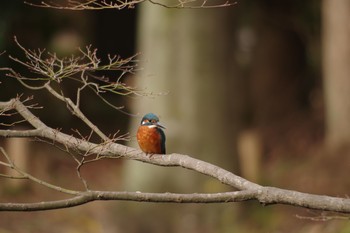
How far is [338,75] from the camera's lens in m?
14.5

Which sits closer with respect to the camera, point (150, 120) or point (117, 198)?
point (117, 198)

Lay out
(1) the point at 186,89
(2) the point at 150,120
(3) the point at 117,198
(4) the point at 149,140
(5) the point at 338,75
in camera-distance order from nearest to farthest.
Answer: (3) the point at 117,198
(4) the point at 149,140
(2) the point at 150,120
(1) the point at 186,89
(5) the point at 338,75

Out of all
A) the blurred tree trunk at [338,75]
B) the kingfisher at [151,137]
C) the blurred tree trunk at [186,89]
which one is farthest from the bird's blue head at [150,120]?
the blurred tree trunk at [338,75]

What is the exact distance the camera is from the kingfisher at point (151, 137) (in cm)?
568

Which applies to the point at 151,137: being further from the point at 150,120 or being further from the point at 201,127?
the point at 201,127

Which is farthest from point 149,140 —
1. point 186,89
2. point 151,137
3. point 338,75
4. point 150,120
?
point 338,75

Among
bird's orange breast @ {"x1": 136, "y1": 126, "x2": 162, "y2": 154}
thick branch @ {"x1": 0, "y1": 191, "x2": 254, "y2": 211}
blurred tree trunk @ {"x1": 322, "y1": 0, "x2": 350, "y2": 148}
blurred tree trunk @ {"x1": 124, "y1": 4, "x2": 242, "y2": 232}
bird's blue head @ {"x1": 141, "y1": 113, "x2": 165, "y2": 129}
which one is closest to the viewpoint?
thick branch @ {"x1": 0, "y1": 191, "x2": 254, "y2": 211}

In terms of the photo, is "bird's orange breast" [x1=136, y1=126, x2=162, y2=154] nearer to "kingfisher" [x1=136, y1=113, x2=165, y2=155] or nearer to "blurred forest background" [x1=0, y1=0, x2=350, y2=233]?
"kingfisher" [x1=136, y1=113, x2=165, y2=155]

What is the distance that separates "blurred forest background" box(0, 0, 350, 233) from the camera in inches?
482

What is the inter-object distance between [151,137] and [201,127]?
654cm

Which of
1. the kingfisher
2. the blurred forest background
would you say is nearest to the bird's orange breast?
the kingfisher

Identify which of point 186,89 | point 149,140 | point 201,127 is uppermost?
point 149,140

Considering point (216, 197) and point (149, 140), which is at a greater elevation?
point (149, 140)

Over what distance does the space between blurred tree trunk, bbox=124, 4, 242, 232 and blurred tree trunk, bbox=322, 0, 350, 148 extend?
2.46m
